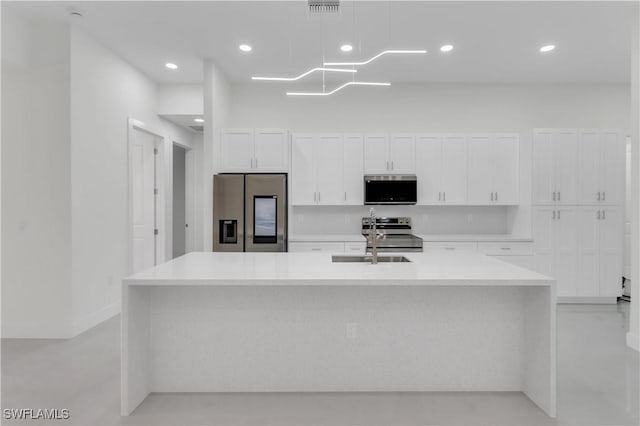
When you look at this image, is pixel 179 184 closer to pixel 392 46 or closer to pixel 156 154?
pixel 156 154

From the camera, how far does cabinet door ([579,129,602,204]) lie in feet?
16.3

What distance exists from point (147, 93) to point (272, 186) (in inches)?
87.1

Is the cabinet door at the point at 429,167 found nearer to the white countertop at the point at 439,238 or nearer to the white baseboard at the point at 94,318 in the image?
the white countertop at the point at 439,238

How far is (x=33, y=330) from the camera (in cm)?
368

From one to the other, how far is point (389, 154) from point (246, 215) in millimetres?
2026

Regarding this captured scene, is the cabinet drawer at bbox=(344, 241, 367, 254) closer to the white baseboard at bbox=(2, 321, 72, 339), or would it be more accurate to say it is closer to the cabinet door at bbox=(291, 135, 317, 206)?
the cabinet door at bbox=(291, 135, 317, 206)

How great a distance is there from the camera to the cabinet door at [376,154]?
512cm

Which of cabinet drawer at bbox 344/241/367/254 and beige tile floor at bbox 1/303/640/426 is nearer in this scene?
beige tile floor at bbox 1/303/640/426

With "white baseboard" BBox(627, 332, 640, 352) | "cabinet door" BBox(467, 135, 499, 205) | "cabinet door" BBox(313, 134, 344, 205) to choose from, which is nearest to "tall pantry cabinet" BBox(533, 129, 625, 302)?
"cabinet door" BBox(467, 135, 499, 205)

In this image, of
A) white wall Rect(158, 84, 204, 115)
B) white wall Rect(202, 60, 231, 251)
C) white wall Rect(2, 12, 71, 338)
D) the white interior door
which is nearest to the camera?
white wall Rect(2, 12, 71, 338)

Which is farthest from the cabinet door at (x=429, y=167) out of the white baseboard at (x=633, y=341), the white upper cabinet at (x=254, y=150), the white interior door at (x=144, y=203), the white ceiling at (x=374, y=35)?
the white interior door at (x=144, y=203)

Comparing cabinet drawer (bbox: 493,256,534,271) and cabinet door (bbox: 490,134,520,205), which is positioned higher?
cabinet door (bbox: 490,134,520,205)

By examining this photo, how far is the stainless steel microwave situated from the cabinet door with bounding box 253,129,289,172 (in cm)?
110

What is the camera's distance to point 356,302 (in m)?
2.66
